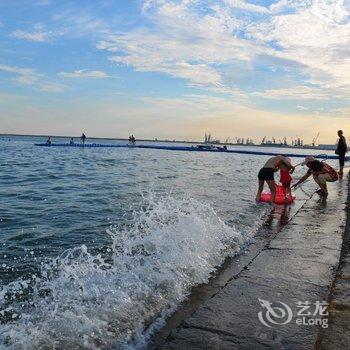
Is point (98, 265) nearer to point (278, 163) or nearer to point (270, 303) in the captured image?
point (270, 303)

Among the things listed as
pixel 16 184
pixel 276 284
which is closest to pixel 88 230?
pixel 276 284

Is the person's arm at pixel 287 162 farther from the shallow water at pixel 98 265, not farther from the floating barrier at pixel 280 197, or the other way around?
the shallow water at pixel 98 265

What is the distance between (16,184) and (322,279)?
14125 millimetres

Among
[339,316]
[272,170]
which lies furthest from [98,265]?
[272,170]

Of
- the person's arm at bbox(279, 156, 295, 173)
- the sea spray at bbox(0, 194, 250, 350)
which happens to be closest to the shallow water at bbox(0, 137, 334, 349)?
the sea spray at bbox(0, 194, 250, 350)

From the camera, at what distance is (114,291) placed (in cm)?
474

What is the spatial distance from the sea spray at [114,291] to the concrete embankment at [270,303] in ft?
0.98

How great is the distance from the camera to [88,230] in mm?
8461

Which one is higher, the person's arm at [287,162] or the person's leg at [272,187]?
the person's arm at [287,162]

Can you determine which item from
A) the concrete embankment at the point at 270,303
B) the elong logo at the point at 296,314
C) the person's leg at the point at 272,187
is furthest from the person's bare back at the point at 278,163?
the elong logo at the point at 296,314

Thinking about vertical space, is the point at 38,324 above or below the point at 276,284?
below

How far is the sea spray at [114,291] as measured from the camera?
375cm

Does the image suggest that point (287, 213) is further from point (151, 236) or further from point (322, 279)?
point (322, 279)

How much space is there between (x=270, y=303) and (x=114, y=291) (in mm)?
1893
